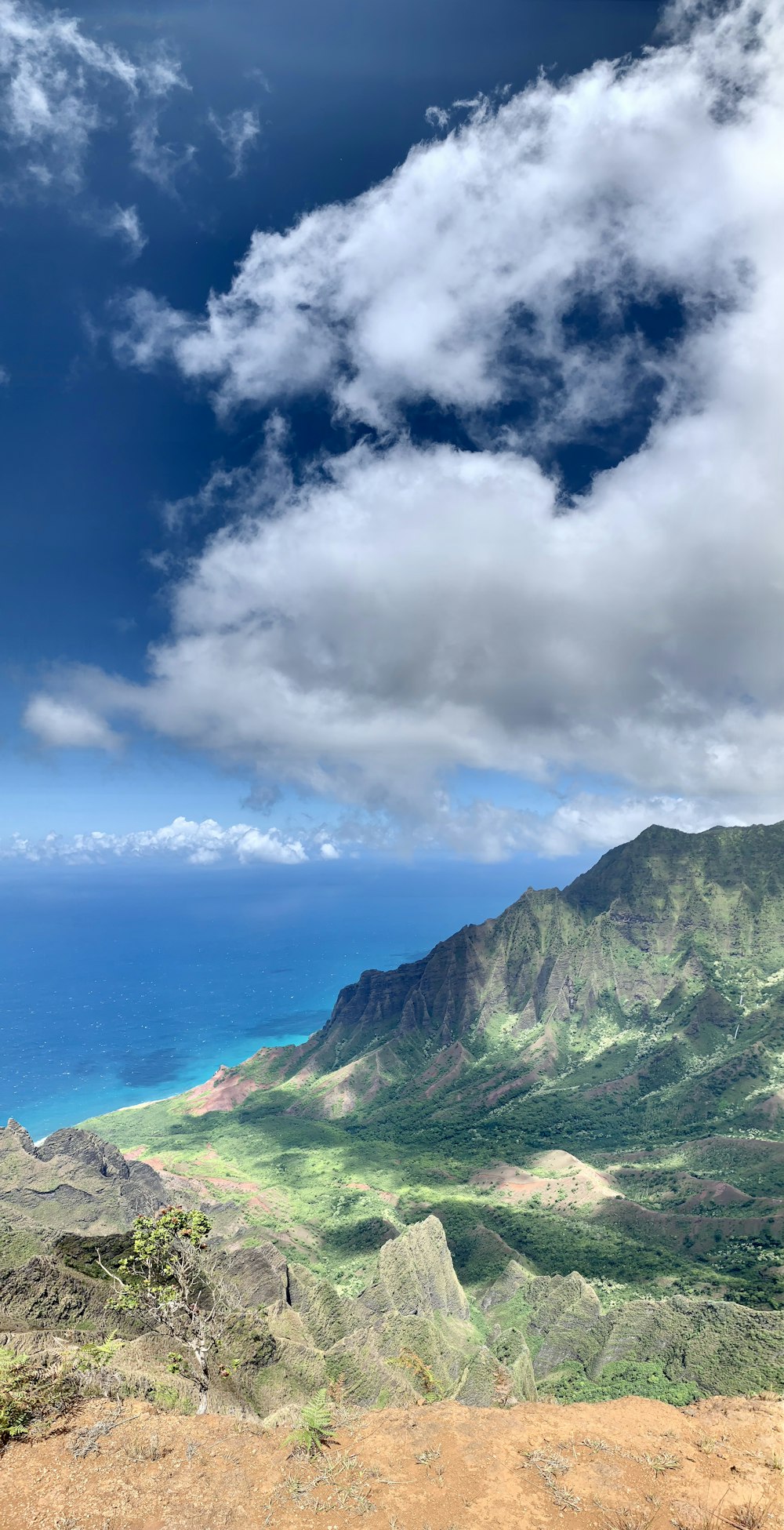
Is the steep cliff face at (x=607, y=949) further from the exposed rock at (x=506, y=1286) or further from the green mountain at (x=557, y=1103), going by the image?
the exposed rock at (x=506, y=1286)

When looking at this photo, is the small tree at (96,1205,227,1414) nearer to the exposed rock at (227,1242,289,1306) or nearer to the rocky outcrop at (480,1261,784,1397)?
the exposed rock at (227,1242,289,1306)

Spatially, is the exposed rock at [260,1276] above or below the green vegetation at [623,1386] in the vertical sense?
above

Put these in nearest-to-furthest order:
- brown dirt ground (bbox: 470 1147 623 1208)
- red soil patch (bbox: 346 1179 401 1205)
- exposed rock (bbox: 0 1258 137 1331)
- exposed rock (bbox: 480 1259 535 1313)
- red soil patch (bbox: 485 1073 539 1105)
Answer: exposed rock (bbox: 0 1258 137 1331), exposed rock (bbox: 480 1259 535 1313), brown dirt ground (bbox: 470 1147 623 1208), red soil patch (bbox: 346 1179 401 1205), red soil patch (bbox: 485 1073 539 1105)

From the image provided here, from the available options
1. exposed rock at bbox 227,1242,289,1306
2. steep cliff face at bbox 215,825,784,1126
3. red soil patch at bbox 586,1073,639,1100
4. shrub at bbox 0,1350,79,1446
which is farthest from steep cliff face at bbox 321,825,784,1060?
shrub at bbox 0,1350,79,1446

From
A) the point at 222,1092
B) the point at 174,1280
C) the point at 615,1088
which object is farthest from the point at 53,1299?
the point at 222,1092

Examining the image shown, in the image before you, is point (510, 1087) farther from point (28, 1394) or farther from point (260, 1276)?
point (28, 1394)

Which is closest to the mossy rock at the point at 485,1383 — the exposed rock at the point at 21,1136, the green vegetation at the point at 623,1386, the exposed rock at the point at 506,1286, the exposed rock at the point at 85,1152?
the green vegetation at the point at 623,1386
